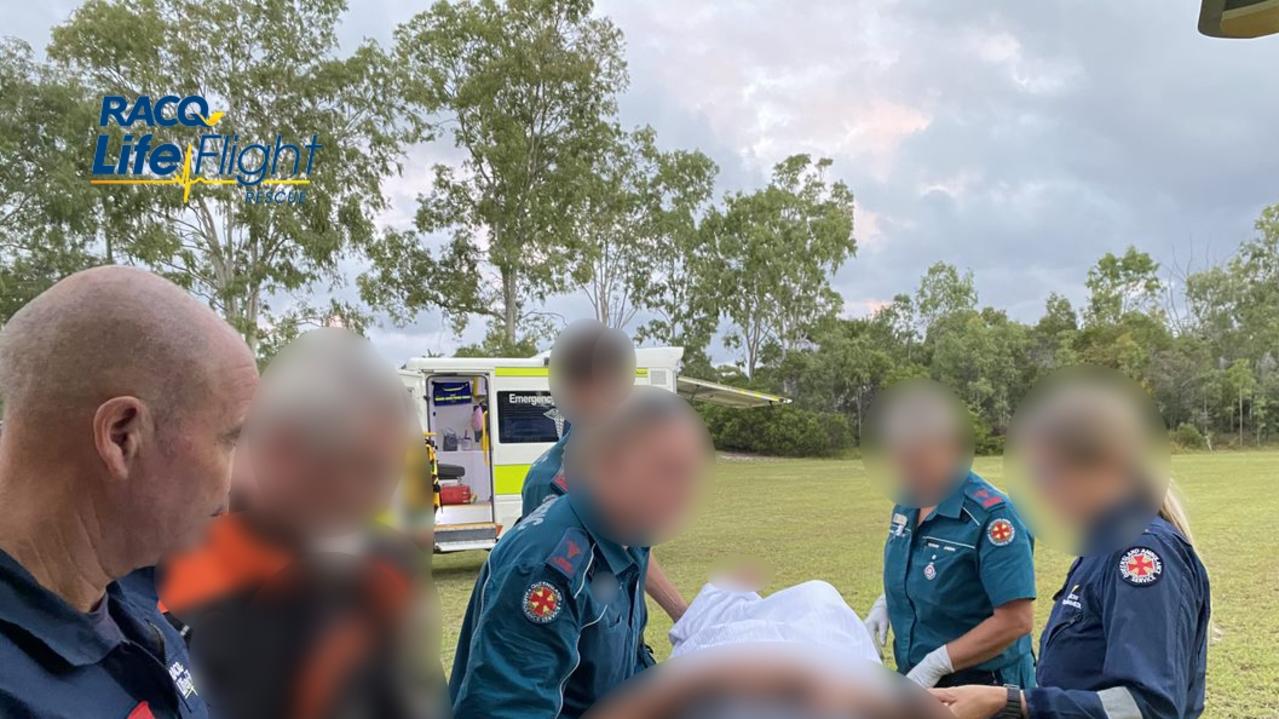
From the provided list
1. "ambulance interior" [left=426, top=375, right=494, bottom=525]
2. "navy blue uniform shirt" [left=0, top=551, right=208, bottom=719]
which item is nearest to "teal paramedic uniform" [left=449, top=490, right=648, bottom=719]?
"navy blue uniform shirt" [left=0, top=551, right=208, bottom=719]

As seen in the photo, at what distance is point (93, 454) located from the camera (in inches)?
47.4

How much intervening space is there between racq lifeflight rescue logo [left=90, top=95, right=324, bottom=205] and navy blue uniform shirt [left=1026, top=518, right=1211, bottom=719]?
19.7 meters

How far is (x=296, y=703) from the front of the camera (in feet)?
1.88

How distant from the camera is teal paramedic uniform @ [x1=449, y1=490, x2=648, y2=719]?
5.09ft

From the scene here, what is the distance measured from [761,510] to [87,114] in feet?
54.1

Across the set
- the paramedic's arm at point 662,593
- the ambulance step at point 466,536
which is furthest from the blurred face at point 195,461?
the ambulance step at point 466,536

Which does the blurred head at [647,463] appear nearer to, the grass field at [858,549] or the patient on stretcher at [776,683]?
the grass field at [858,549]

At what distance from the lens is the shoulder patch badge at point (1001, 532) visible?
2543mm

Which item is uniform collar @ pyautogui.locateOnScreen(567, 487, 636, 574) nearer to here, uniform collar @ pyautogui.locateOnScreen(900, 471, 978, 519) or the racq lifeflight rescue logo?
uniform collar @ pyautogui.locateOnScreen(900, 471, 978, 519)

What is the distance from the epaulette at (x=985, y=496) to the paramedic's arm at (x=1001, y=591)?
3 centimetres

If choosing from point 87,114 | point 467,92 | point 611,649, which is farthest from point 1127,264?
point 611,649

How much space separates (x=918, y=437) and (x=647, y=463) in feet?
4.05

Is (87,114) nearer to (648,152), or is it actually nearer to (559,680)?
(648,152)

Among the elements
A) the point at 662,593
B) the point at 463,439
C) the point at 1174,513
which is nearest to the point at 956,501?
the point at 1174,513
